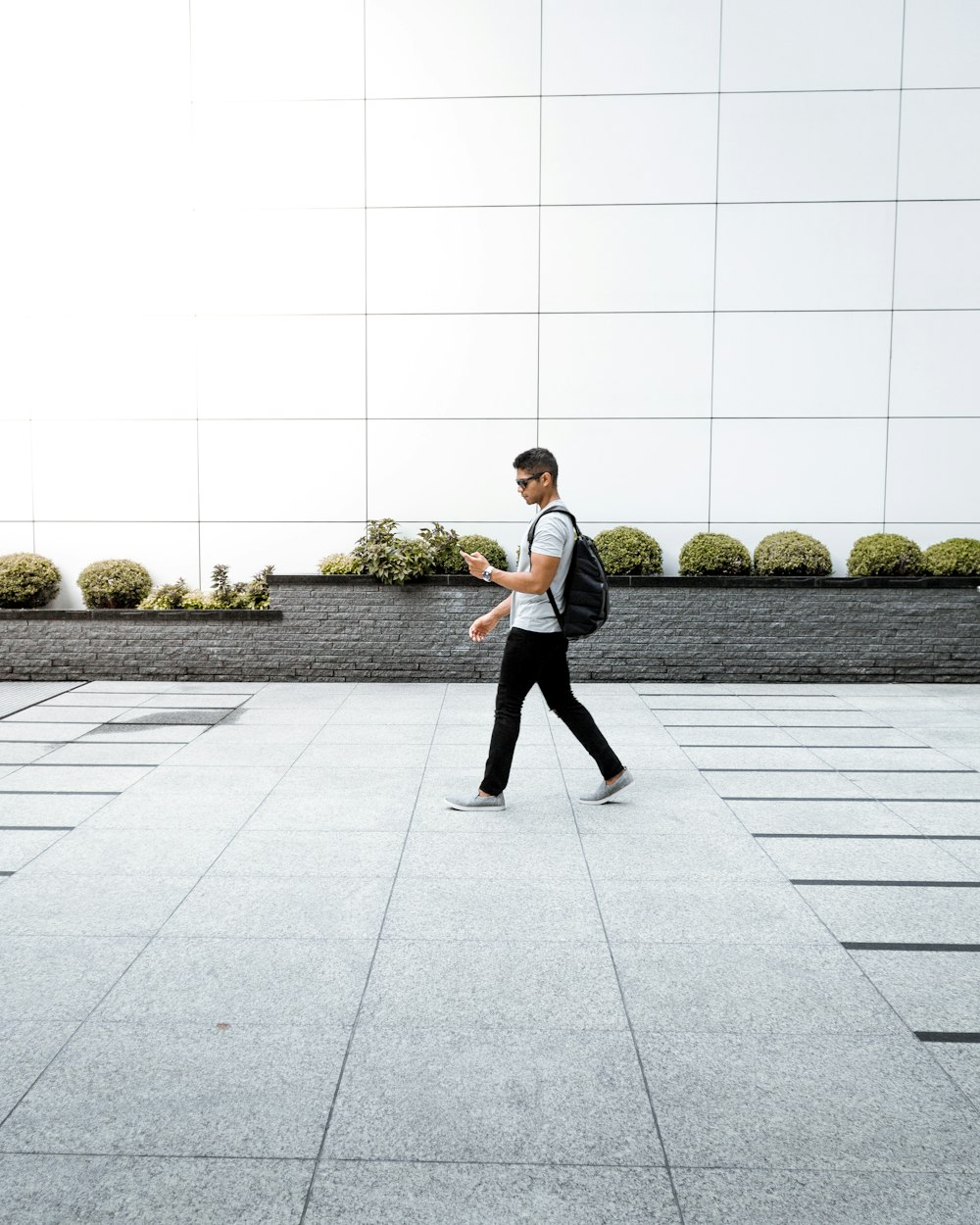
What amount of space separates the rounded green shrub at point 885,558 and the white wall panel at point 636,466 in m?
1.80

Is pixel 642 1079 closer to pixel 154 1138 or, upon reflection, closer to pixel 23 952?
pixel 154 1138

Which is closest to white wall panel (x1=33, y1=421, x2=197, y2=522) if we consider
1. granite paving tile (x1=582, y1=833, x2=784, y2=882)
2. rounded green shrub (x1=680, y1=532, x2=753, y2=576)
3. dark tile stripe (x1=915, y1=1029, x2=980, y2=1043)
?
rounded green shrub (x1=680, y1=532, x2=753, y2=576)

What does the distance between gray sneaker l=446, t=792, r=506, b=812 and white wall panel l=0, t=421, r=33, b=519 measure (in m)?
8.07

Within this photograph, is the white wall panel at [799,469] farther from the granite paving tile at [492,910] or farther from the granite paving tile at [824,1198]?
the granite paving tile at [824,1198]

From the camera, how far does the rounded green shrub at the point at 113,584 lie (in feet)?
35.3

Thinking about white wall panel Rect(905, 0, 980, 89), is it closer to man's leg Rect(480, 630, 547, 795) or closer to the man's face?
the man's face

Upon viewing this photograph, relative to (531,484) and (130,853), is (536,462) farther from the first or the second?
(130,853)

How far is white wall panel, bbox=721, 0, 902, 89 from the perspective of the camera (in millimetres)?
10672

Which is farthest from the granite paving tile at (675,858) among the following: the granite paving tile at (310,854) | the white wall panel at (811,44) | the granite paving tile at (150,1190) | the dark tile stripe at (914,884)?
the white wall panel at (811,44)

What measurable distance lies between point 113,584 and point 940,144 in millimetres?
10788

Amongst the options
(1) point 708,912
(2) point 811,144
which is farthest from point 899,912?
(2) point 811,144

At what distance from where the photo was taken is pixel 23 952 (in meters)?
3.79

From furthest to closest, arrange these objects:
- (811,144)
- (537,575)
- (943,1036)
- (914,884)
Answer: (811,144) < (537,575) < (914,884) < (943,1036)

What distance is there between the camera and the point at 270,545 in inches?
443
